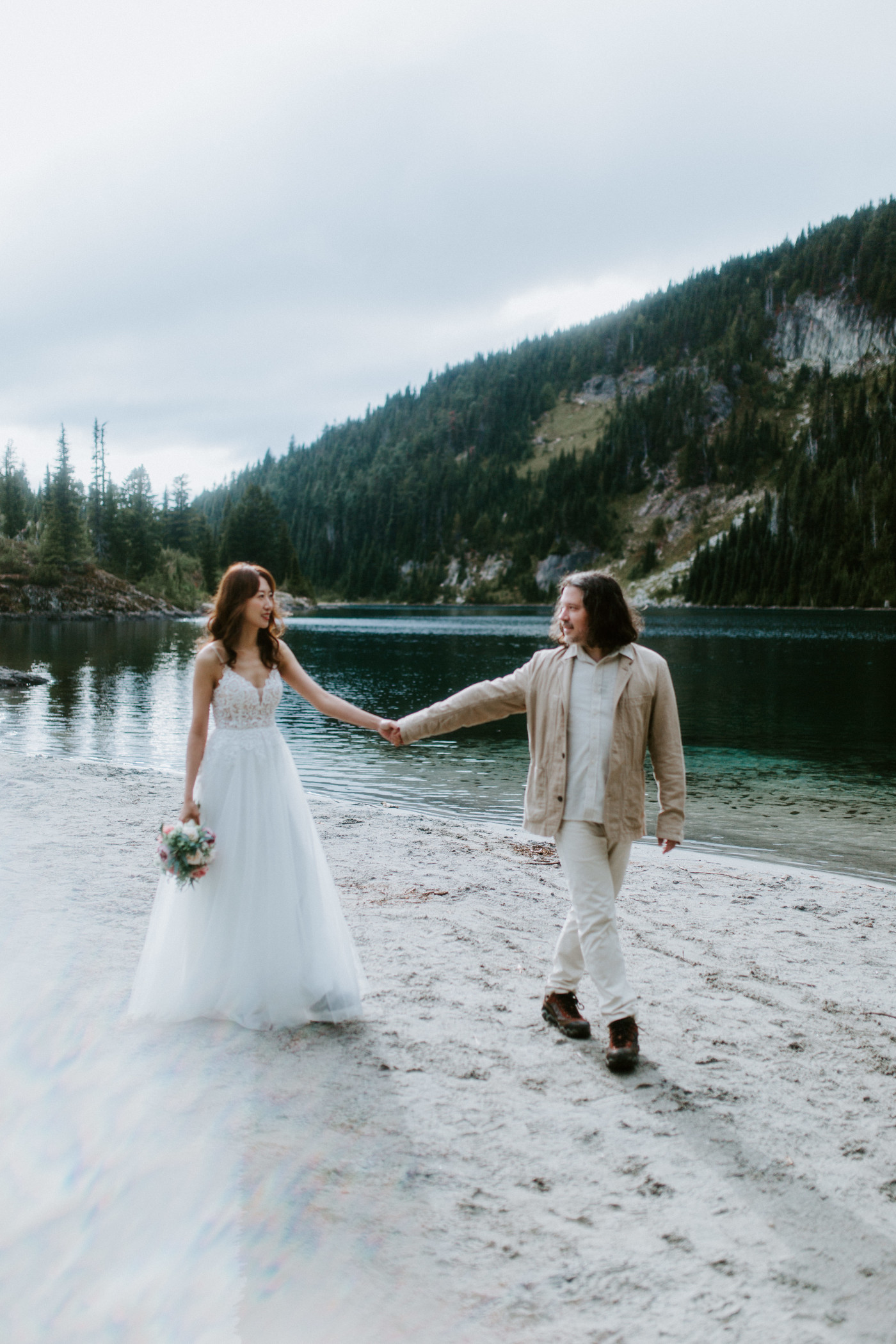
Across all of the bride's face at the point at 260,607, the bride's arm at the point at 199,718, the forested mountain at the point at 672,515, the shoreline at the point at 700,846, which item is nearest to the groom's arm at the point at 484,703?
the bride's face at the point at 260,607

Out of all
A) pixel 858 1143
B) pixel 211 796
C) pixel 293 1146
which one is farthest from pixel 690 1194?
pixel 211 796

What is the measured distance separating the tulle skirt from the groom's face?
5.46 feet

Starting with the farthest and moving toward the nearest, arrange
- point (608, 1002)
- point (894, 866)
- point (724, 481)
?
point (724, 481) → point (894, 866) → point (608, 1002)

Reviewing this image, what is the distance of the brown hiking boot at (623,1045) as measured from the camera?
4.35 m

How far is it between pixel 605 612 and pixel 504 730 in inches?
828

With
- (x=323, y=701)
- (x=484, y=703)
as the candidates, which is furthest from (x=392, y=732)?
(x=484, y=703)

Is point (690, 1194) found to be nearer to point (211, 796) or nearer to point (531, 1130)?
point (531, 1130)

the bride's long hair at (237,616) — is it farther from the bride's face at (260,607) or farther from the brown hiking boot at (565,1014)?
the brown hiking boot at (565,1014)

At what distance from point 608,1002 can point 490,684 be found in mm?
1853

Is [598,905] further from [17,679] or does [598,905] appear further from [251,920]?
[17,679]

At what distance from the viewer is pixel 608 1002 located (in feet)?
14.7

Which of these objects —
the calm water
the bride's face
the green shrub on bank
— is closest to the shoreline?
the calm water

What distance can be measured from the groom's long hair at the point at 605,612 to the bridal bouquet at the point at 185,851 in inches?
85.7

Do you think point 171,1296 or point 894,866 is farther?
point 894,866
